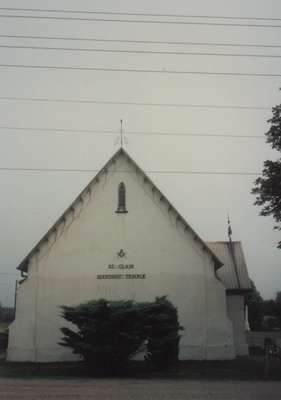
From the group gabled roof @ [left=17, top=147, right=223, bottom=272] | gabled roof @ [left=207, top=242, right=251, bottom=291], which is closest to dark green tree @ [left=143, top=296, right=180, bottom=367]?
gabled roof @ [left=17, top=147, right=223, bottom=272]

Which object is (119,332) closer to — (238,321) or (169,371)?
(169,371)

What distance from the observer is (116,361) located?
66.9 feet

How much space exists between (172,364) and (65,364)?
19.9ft

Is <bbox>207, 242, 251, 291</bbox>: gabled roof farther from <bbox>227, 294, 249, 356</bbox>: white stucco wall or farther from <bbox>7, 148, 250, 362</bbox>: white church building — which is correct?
<bbox>7, 148, 250, 362</bbox>: white church building

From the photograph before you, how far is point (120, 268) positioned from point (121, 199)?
13.9 ft

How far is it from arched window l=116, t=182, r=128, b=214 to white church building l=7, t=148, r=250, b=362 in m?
0.06

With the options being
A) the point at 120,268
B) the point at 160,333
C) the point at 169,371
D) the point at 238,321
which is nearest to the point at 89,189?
the point at 120,268

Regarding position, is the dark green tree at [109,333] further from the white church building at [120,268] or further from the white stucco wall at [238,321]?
the white stucco wall at [238,321]

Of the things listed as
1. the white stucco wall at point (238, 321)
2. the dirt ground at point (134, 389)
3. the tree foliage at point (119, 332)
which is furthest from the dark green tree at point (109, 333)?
the white stucco wall at point (238, 321)

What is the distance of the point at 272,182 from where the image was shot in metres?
21.4

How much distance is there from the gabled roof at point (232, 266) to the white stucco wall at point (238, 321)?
0.79 m

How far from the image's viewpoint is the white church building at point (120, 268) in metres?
27.0

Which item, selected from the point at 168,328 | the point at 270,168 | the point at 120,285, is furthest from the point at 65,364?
the point at 270,168

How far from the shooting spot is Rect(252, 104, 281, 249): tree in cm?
2147
